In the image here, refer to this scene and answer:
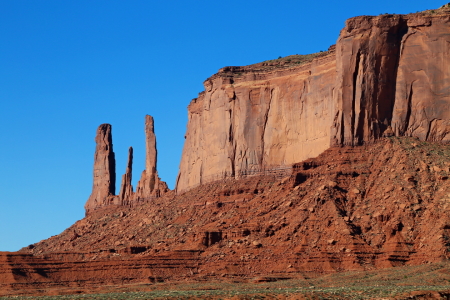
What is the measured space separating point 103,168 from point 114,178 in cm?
187

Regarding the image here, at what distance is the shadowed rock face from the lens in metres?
153

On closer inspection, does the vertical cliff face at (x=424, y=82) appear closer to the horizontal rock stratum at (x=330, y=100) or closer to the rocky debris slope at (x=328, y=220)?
the horizontal rock stratum at (x=330, y=100)

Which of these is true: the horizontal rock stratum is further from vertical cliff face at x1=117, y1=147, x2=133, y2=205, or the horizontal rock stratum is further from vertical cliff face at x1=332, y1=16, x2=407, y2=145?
vertical cliff face at x1=117, y1=147, x2=133, y2=205

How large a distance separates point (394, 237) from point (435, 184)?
6.48m

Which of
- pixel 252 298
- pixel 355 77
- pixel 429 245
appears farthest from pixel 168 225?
pixel 252 298

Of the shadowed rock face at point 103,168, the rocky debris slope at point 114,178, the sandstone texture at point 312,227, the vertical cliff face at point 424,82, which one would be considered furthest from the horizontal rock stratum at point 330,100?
the shadowed rock face at point 103,168

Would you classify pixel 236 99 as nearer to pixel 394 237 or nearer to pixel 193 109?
pixel 193 109

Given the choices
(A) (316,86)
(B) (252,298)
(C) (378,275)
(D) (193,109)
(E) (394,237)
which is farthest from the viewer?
(D) (193,109)

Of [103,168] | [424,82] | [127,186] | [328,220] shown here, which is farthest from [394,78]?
[103,168]

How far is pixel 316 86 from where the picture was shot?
120 meters

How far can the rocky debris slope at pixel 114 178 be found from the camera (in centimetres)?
14288

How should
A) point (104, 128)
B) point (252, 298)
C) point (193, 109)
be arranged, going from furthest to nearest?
point (104, 128) < point (193, 109) < point (252, 298)

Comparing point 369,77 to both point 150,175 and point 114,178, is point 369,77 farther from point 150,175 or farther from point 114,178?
point 114,178

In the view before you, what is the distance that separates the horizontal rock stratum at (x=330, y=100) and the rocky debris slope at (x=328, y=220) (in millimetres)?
2529
